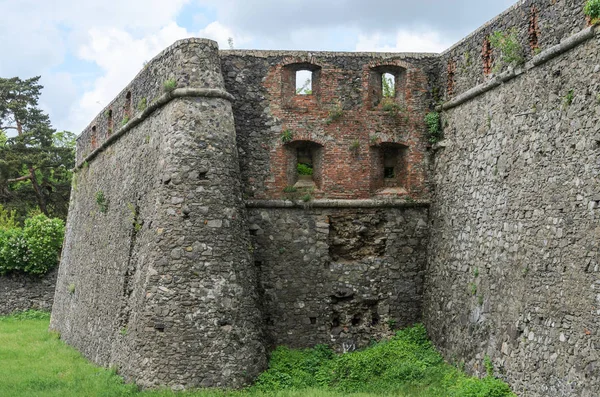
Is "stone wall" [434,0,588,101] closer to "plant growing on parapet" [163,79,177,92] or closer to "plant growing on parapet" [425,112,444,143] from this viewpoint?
"plant growing on parapet" [425,112,444,143]

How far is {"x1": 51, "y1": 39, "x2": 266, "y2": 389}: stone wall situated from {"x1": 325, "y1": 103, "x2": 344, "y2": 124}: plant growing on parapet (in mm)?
2545

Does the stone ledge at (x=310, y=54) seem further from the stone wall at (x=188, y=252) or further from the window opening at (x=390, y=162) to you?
the window opening at (x=390, y=162)

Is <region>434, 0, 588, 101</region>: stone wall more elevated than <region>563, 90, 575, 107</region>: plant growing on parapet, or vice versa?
<region>434, 0, 588, 101</region>: stone wall

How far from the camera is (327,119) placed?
57.8 feet

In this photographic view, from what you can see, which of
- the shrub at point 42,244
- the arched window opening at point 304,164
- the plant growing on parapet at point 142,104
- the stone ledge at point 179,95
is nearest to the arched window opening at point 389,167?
the arched window opening at point 304,164

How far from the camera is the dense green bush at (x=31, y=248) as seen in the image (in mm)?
31062

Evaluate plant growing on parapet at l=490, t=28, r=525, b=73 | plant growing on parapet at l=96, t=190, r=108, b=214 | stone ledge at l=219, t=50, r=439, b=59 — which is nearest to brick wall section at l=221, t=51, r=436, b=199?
stone ledge at l=219, t=50, r=439, b=59

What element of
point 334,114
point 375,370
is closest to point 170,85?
point 334,114

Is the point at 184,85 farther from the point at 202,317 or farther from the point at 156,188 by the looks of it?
the point at 202,317

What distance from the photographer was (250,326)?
15273 millimetres

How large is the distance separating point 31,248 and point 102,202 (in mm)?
11609

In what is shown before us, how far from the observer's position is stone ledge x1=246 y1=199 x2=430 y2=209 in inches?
683

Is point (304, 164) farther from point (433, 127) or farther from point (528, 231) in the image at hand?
point (528, 231)

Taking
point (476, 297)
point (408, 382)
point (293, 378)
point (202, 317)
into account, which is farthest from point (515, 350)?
point (202, 317)
